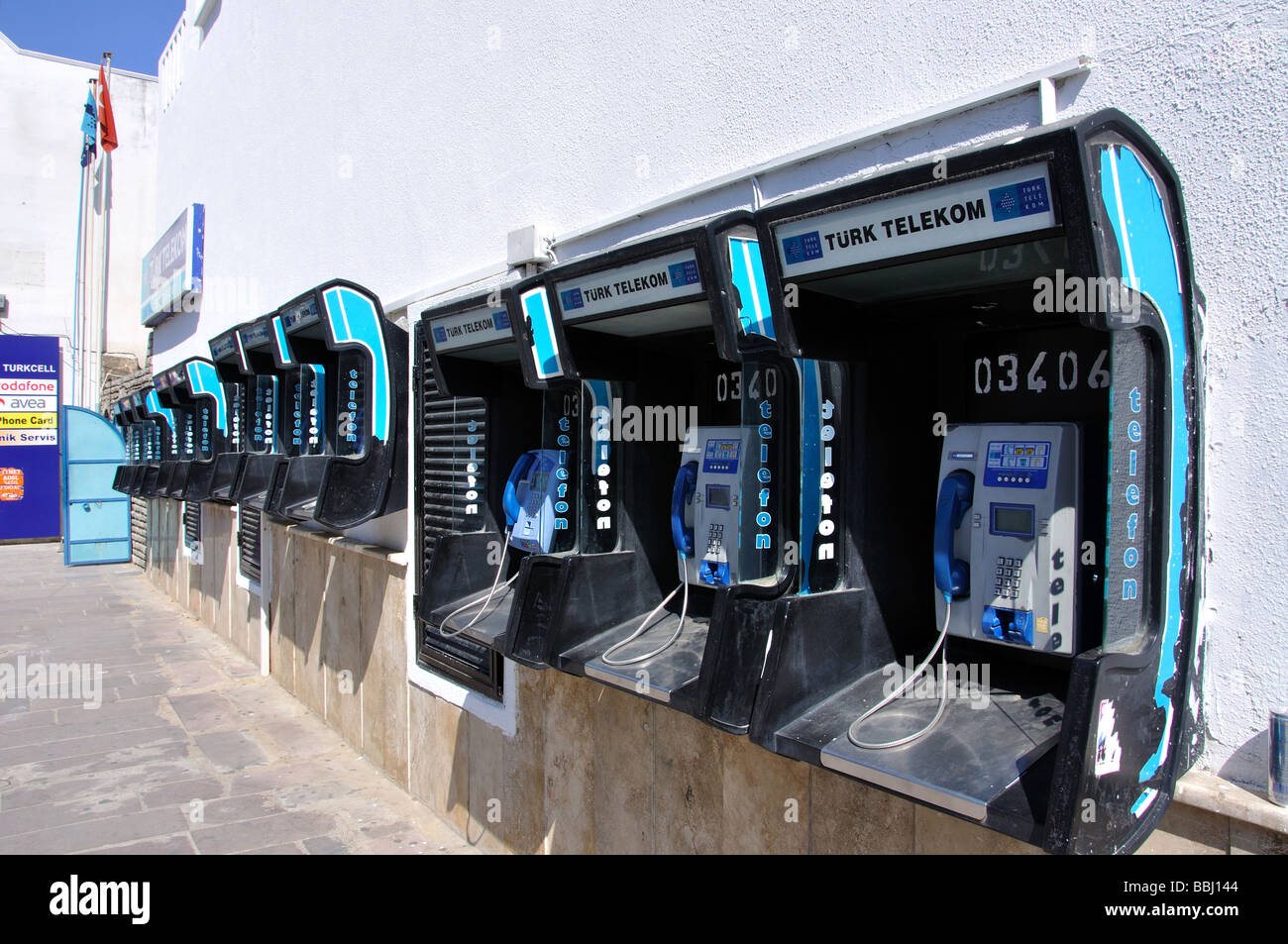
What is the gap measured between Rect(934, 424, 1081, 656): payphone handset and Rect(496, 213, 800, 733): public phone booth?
0.46m

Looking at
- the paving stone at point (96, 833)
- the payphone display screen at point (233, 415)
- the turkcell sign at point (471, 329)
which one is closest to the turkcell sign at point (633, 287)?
the turkcell sign at point (471, 329)

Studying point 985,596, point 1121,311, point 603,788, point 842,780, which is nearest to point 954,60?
point 1121,311

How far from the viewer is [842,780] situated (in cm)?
283

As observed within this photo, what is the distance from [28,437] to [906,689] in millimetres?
19804

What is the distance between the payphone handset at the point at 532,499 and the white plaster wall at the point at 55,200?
1901 centimetres

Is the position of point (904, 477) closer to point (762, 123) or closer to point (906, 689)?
point (906, 689)

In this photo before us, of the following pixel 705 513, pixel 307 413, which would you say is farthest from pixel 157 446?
pixel 705 513

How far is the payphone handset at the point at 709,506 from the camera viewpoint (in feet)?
10.4

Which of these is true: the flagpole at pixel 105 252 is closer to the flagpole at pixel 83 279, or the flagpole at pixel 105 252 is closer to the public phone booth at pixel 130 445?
the flagpole at pixel 83 279

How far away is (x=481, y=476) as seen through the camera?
15.1 ft

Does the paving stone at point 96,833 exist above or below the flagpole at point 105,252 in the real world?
below

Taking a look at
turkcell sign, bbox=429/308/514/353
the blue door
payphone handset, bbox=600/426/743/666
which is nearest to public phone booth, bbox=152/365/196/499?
the blue door

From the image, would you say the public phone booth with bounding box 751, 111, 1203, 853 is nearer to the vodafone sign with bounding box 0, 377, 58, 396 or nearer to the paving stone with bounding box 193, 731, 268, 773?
the paving stone with bounding box 193, 731, 268, 773

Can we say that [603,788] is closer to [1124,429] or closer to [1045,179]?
[1124,429]
